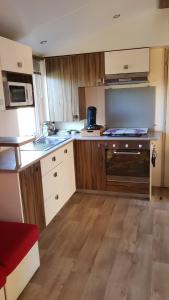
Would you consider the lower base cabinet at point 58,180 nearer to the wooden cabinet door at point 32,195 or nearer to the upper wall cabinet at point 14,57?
the wooden cabinet door at point 32,195

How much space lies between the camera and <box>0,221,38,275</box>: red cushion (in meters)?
1.73

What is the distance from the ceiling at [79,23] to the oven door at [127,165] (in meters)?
1.49

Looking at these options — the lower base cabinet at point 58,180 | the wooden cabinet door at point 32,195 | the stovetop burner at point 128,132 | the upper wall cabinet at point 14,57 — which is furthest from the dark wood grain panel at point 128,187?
the upper wall cabinet at point 14,57

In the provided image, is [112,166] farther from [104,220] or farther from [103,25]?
[103,25]

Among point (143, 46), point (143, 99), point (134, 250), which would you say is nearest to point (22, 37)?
point (143, 46)

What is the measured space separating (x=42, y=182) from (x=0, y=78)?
1.14 meters

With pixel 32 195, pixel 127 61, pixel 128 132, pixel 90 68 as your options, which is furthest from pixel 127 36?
pixel 32 195

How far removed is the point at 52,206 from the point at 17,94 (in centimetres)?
135

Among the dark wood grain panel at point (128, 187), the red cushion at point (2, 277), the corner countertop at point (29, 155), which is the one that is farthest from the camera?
the dark wood grain panel at point (128, 187)

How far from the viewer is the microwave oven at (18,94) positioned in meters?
2.41

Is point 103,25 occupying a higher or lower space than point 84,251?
higher

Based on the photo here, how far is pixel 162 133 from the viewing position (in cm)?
381

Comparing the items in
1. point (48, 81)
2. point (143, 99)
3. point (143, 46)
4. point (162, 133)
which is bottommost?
point (162, 133)

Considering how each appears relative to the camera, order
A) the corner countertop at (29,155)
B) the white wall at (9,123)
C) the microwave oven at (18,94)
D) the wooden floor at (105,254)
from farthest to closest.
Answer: the white wall at (9,123) < the microwave oven at (18,94) < the corner countertop at (29,155) < the wooden floor at (105,254)
